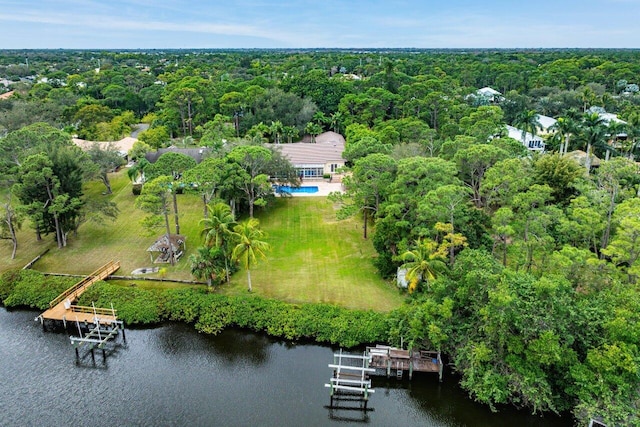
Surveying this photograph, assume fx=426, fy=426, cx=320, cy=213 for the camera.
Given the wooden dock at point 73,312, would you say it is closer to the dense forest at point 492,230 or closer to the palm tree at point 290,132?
the dense forest at point 492,230

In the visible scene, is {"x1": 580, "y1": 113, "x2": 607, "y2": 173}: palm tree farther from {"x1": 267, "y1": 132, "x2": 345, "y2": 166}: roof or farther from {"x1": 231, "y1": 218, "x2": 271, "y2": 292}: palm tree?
{"x1": 231, "y1": 218, "x2": 271, "y2": 292}: palm tree

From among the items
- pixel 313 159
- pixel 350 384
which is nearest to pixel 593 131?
pixel 313 159

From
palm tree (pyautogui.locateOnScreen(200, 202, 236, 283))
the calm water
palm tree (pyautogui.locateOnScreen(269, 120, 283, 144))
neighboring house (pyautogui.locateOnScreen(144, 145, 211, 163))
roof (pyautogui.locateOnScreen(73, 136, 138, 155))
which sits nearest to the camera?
the calm water

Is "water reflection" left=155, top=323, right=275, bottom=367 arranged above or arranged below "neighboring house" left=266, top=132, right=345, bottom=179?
below

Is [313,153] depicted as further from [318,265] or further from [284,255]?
[318,265]

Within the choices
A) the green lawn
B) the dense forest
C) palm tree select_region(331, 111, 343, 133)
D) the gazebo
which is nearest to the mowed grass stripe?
the green lawn

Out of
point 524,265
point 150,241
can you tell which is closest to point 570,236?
point 524,265

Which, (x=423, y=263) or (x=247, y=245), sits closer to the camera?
(x=423, y=263)

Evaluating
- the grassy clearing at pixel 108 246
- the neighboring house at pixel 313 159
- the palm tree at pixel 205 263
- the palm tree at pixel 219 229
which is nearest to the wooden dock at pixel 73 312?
the grassy clearing at pixel 108 246
